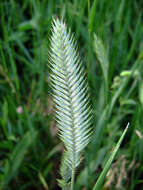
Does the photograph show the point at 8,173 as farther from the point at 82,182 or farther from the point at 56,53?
the point at 56,53

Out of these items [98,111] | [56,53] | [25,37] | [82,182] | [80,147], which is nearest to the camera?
[56,53]

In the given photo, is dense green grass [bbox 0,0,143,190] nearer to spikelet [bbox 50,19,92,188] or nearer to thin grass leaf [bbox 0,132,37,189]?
thin grass leaf [bbox 0,132,37,189]

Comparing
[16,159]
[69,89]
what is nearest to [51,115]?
[16,159]

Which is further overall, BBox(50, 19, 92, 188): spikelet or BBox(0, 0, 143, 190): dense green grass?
BBox(0, 0, 143, 190): dense green grass

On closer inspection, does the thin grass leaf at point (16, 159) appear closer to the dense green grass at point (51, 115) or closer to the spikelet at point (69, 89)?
the dense green grass at point (51, 115)

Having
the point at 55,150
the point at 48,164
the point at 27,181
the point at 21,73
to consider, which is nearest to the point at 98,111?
the point at 55,150

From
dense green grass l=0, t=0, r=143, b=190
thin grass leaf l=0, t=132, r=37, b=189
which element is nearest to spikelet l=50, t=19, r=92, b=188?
dense green grass l=0, t=0, r=143, b=190

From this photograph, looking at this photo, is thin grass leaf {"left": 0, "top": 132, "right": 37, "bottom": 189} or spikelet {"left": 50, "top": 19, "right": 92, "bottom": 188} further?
thin grass leaf {"left": 0, "top": 132, "right": 37, "bottom": 189}

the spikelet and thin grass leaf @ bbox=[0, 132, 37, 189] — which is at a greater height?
the spikelet

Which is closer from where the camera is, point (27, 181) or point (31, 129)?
point (31, 129)
